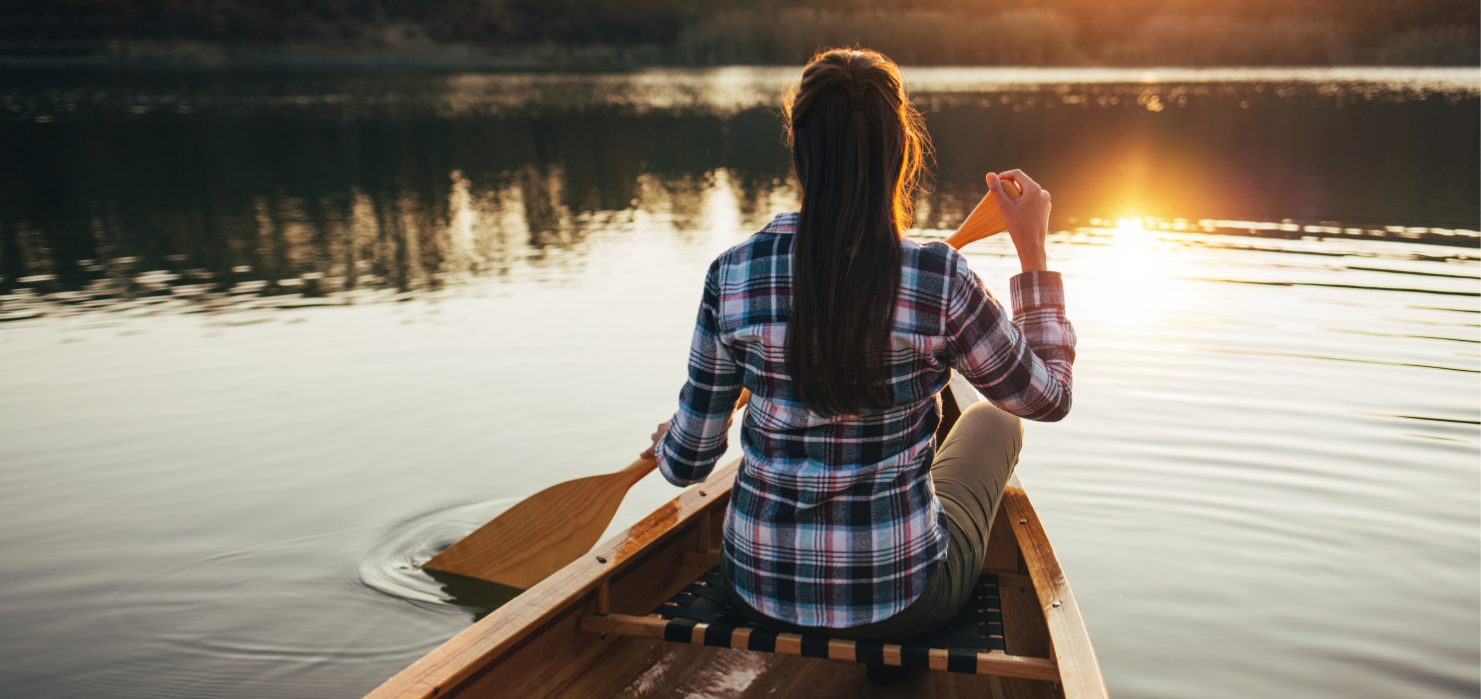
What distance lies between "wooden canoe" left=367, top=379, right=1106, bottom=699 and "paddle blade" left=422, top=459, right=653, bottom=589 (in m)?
0.37

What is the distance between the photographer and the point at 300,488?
178 inches

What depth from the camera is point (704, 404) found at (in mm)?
1909

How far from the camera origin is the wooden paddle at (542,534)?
10.3ft

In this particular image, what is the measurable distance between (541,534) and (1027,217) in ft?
6.29

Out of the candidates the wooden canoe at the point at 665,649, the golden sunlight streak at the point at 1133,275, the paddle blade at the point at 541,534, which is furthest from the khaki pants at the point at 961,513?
the golden sunlight streak at the point at 1133,275

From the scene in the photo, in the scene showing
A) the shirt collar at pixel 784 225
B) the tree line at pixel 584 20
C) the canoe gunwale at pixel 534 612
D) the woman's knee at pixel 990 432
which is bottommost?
the canoe gunwale at pixel 534 612

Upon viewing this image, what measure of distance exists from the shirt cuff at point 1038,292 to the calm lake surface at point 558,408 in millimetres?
1626

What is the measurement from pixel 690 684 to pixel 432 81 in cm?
4134

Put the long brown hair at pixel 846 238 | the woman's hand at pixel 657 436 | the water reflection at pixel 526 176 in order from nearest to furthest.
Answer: the long brown hair at pixel 846 238 → the woman's hand at pixel 657 436 → the water reflection at pixel 526 176

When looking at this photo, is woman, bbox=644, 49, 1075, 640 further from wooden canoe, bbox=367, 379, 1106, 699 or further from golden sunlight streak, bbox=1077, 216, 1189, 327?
golden sunlight streak, bbox=1077, 216, 1189, 327

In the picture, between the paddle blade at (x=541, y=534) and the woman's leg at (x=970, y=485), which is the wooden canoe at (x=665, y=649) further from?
the paddle blade at (x=541, y=534)

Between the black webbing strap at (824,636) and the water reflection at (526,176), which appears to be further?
the water reflection at (526,176)

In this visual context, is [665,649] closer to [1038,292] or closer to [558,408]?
[1038,292]

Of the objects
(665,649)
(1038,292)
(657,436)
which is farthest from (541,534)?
(1038,292)
